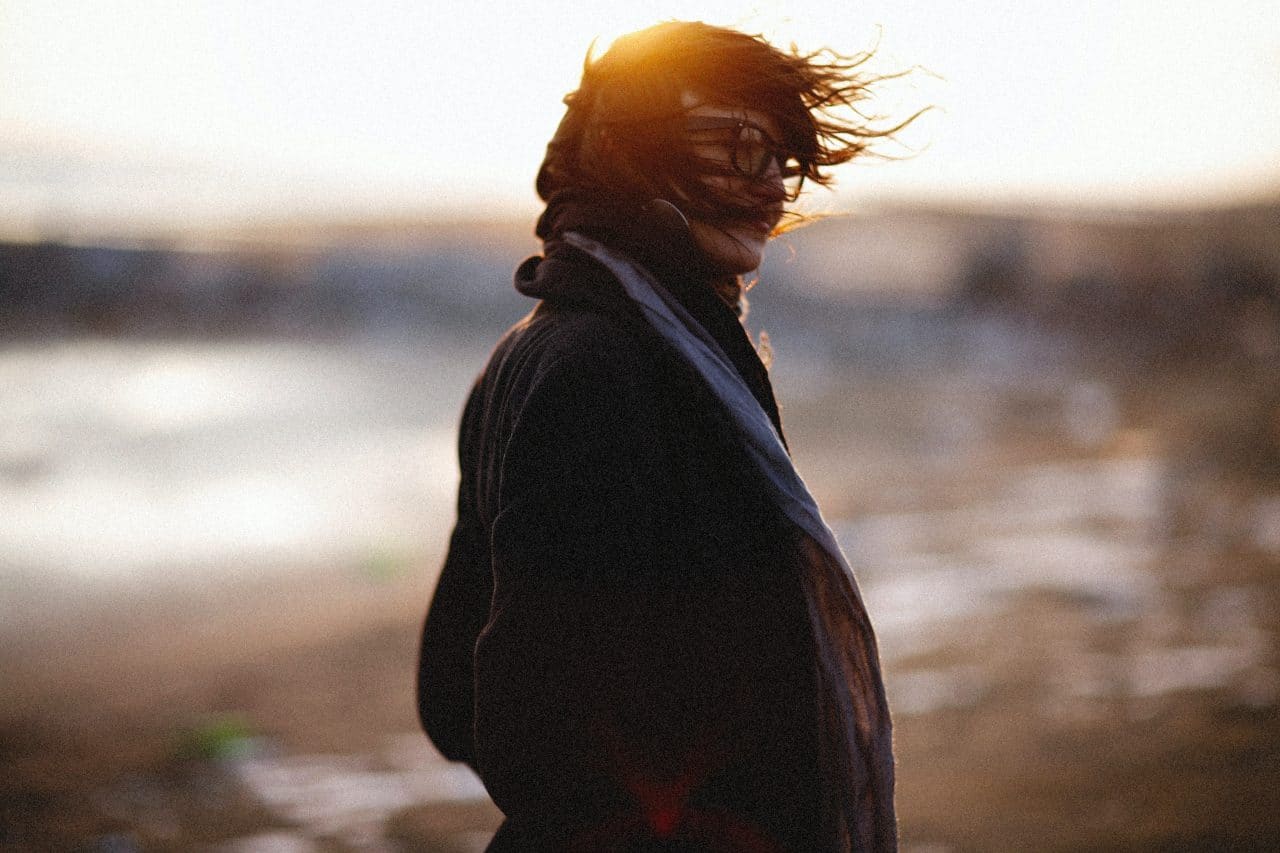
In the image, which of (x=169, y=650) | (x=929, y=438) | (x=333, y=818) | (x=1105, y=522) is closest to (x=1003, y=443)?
(x=929, y=438)

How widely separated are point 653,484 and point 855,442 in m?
17.3

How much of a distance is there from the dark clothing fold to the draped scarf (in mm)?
16

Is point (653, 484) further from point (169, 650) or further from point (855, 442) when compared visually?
point (855, 442)

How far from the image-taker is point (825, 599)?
4.68 feet

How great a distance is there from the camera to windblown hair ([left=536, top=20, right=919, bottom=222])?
1.41 metres

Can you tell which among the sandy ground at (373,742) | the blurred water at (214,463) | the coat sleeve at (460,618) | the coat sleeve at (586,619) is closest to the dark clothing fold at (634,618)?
the coat sleeve at (586,619)

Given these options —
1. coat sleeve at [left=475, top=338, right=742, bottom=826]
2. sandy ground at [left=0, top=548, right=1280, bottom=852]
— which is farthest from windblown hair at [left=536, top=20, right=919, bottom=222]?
sandy ground at [left=0, top=548, right=1280, bottom=852]

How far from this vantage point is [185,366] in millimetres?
27875

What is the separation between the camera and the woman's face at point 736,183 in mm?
1420

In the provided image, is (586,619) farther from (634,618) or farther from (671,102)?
(671,102)

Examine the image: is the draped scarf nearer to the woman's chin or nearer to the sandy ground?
the woman's chin

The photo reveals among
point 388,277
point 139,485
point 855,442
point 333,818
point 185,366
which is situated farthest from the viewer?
point 388,277

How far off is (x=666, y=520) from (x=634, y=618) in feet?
0.38

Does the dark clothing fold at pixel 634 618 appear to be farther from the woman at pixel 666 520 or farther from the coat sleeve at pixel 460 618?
the coat sleeve at pixel 460 618
